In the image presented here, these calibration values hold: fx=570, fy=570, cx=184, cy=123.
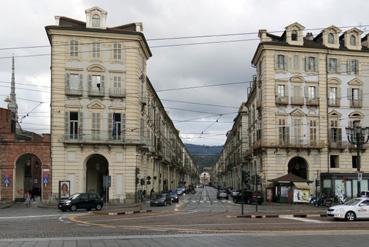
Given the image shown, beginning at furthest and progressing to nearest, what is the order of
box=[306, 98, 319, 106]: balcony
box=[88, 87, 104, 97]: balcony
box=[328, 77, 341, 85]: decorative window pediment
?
box=[328, 77, 341, 85]: decorative window pediment, box=[306, 98, 319, 106]: balcony, box=[88, 87, 104, 97]: balcony

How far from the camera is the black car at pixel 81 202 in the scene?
49656mm

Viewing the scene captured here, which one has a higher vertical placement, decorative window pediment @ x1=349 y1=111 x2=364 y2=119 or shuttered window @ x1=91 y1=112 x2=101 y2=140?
decorative window pediment @ x1=349 y1=111 x2=364 y2=119

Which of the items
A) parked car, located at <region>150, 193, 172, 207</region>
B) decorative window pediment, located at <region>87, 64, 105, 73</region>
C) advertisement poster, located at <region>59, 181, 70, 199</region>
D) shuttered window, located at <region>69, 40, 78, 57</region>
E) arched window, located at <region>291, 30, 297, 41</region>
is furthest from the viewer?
arched window, located at <region>291, 30, 297, 41</region>

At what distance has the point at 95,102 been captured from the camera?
63.8 m

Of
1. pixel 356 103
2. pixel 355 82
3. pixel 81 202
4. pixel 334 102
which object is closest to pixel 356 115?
pixel 356 103

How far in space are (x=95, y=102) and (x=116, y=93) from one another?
2552 millimetres

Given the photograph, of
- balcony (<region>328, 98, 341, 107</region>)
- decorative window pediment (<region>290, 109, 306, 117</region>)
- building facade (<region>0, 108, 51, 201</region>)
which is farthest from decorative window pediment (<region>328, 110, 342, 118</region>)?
building facade (<region>0, 108, 51, 201</region>)

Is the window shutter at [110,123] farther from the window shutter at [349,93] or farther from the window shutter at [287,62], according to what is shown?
the window shutter at [349,93]

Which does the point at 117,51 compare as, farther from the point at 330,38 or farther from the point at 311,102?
the point at 330,38

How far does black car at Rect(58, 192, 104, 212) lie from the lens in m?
49.7

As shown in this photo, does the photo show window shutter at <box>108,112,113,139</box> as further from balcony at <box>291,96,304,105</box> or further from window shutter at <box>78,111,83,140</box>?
balcony at <box>291,96,304,105</box>

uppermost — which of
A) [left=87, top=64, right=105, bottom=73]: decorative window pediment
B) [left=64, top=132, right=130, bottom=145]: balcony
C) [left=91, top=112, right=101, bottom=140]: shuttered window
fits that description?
[left=87, top=64, right=105, bottom=73]: decorative window pediment

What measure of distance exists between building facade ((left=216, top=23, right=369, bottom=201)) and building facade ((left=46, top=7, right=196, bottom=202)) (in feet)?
53.3

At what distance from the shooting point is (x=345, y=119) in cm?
7125
